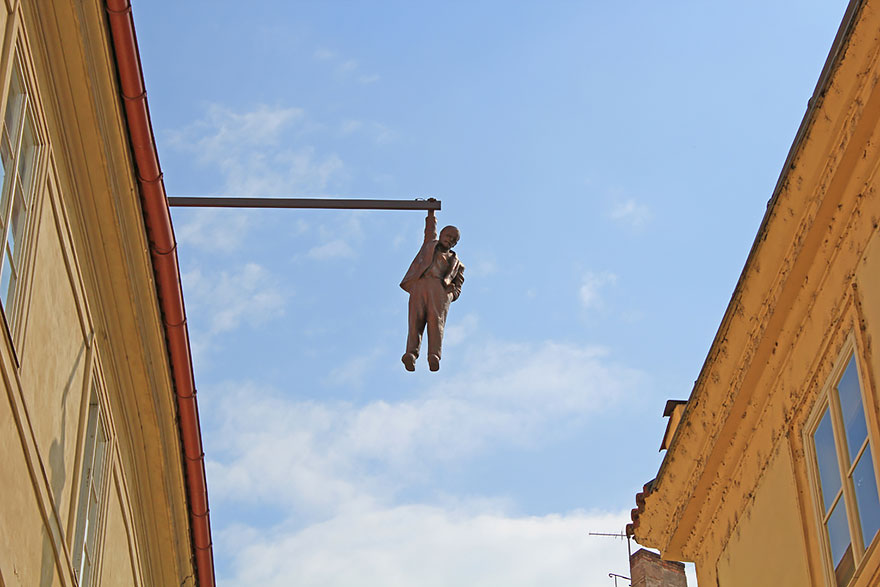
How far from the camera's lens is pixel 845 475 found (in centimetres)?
864

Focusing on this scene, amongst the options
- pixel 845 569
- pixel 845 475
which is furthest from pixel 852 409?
pixel 845 569

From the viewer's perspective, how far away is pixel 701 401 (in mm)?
10680

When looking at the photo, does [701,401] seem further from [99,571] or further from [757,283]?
[99,571]

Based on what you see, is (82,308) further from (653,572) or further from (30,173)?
(653,572)

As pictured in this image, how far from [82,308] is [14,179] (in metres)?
1.90

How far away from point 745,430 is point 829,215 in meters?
2.30

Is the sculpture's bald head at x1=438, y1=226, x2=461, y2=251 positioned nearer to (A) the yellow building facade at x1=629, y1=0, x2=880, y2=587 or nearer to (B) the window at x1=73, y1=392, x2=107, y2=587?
(A) the yellow building facade at x1=629, y1=0, x2=880, y2=587

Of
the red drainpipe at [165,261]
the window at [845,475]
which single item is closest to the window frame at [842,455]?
the window at [845,475]

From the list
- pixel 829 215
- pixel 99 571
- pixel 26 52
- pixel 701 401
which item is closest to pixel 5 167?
pixel 26 52

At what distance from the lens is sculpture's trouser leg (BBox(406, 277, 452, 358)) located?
9.58 m

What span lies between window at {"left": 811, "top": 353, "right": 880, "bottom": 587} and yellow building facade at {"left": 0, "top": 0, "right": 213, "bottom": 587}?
4.60 metres

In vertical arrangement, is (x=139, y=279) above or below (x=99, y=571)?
above

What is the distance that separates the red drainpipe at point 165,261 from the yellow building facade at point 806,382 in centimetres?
386

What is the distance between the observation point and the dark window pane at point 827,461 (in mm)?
8945
